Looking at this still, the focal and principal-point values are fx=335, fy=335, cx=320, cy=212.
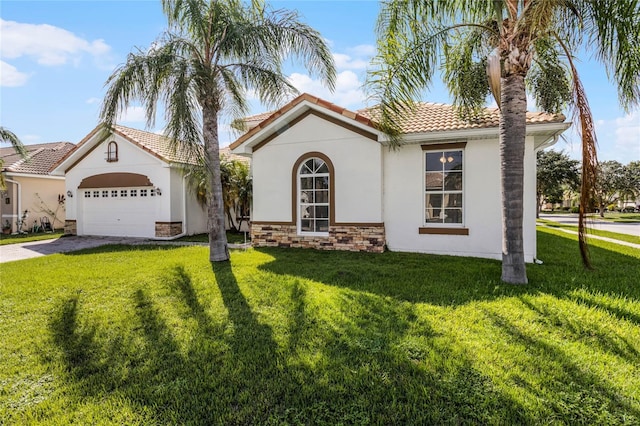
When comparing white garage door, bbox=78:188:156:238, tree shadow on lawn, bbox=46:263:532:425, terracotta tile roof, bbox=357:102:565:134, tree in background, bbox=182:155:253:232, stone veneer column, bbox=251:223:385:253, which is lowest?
tree shadow on lawn, bbox=46:263:532:425

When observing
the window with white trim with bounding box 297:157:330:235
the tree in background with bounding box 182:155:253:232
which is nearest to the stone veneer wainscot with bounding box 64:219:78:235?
the tree in background with bounding box 182:155:253:232

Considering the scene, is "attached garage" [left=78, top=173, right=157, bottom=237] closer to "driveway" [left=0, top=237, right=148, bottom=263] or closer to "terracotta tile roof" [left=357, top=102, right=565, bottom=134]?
"driveway" [left=0, top=237, right=148, bottom=263]

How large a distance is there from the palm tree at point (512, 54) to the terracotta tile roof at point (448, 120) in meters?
1.14

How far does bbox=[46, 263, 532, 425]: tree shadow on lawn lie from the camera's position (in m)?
3.37

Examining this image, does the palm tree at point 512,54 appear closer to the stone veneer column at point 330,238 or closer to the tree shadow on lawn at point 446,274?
the tree shadow on lawn at point 446,274

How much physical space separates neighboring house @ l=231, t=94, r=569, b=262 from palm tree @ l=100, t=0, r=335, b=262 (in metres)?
1.76

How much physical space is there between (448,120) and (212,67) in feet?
25.4

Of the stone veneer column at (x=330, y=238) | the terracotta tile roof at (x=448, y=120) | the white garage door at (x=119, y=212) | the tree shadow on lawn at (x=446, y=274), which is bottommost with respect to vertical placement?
the tree shadow on lawn at (x=446, y=274)

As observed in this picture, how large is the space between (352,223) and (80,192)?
16888mm

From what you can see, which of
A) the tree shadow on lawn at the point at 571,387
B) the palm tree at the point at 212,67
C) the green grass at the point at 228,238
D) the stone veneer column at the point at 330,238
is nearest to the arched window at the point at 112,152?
the green grass at the point at 228,238

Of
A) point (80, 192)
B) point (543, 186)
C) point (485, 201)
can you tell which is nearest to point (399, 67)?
point (485, 201)

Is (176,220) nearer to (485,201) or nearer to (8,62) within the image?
(8,62)

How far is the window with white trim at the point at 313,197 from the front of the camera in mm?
12359

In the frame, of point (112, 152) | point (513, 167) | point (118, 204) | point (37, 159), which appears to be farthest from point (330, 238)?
point (37, 159)
